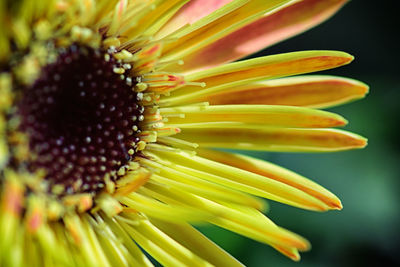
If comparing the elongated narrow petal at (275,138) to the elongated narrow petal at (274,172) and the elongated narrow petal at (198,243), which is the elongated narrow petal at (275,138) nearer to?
the elongated narrow petal at (274,172)

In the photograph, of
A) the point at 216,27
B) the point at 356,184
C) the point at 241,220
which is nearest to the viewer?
the point at 241,220

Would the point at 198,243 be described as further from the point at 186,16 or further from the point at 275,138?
the point at 186,16

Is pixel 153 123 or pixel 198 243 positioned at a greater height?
pixel 153 123

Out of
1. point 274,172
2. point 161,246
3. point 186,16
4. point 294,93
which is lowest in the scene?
point 161,246

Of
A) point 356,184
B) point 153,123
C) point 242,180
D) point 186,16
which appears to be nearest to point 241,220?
point 242,180

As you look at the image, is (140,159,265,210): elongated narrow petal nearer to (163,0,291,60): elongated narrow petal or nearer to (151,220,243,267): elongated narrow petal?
(151,220,243,267): elongated narrow petal

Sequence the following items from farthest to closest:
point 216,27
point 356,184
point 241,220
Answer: point 356,184
point 216,27
point 241,220

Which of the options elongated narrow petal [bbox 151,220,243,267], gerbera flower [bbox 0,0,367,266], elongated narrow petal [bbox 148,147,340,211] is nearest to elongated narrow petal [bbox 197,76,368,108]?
gerbera flower [bbox 0,0,367,266]
